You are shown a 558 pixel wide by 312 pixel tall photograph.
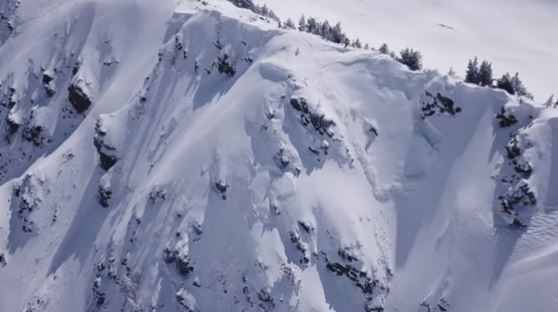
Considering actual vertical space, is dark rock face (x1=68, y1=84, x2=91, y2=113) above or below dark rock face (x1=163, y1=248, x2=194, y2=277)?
above

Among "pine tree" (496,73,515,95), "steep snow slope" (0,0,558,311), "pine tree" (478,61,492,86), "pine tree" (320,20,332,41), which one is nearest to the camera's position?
"steep snow slope" (0,0,558,311)

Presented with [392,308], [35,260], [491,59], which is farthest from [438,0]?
[35,260]

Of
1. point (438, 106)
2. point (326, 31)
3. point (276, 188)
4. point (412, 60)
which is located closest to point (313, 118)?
point (276, 188)

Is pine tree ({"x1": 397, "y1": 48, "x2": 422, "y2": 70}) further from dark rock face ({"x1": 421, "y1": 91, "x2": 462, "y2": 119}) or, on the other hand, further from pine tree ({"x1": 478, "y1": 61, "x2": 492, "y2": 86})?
pine tree ({"x1": 478, "y1": 61, "x2": 492, "y2": 86})

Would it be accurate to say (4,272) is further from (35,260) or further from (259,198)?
(259,198)

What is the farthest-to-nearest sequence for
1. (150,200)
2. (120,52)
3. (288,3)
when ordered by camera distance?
(288,3) → (120,52) → (150,200)

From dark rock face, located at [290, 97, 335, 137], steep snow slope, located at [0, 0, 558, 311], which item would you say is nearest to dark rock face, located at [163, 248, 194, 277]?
steep snow slope, located at [0, 0, 558, 311]
